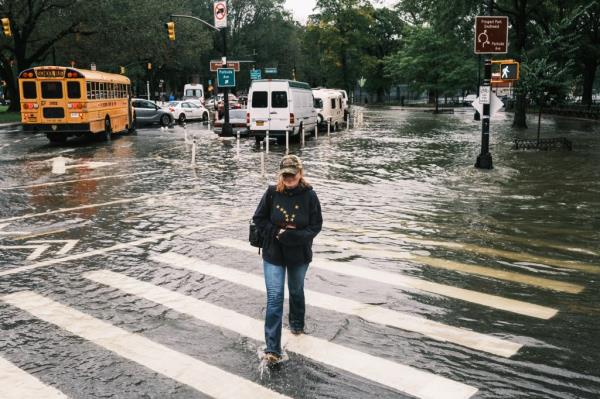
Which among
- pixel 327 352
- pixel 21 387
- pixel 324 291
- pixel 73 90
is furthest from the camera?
pixel 73 90

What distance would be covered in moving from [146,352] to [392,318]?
2.58m

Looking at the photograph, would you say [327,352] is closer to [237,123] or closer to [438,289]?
[438,289]

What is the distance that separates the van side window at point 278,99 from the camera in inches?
1091

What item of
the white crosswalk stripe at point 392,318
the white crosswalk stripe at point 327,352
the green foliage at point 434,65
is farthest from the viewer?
the green foliage at point 434,65

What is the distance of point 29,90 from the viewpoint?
26.8m

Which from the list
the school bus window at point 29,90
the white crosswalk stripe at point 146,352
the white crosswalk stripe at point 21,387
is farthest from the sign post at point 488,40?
the school bus window at point 29,90

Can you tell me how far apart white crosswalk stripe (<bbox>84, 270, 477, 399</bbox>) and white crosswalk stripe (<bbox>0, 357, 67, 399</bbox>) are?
6.23 feet

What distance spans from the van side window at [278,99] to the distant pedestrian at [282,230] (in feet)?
73.3

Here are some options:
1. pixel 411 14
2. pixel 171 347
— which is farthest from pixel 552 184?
pixel 411 14

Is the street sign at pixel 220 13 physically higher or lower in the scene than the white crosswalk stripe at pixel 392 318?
higher

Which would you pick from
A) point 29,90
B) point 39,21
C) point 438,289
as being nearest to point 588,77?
point 39,21

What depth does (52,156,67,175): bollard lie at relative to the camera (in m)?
19.1

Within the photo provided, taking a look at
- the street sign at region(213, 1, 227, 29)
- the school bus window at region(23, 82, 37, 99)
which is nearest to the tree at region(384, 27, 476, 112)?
the street sign at region(213, 1, 227, 29)

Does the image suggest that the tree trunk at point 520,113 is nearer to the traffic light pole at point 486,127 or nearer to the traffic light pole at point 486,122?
the traffic light pole at point 486,122
